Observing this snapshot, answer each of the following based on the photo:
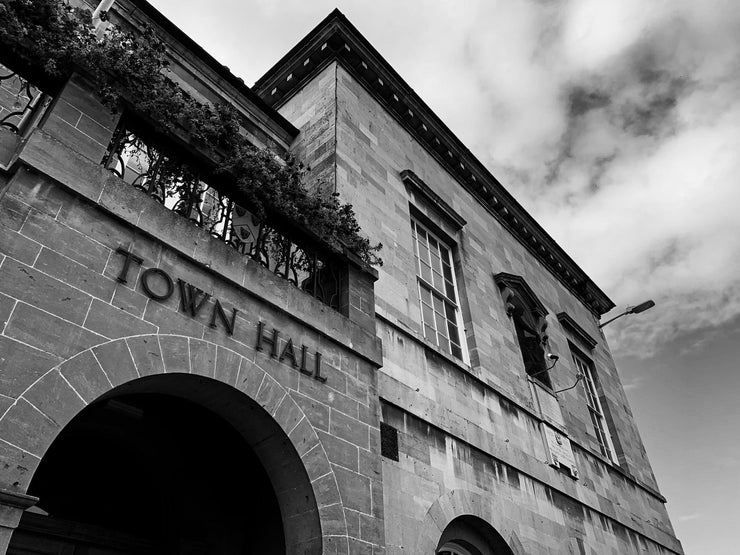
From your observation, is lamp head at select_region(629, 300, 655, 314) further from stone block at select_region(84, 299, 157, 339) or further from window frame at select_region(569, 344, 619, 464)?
stone block at select_region(84, 299, 157, 339)

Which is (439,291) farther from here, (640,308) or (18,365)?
(640,308)

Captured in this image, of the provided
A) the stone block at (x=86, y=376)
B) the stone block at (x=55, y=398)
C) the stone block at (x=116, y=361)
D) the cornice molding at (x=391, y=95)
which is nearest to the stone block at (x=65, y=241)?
the stone block at (x=116, y=361)

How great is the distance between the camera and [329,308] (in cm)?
579

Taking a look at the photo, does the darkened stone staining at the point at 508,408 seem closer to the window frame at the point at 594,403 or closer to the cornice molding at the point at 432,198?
the cornice molding at the point at 432,198

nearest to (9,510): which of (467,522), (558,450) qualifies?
(467,522)

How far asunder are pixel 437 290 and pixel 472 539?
13.1ft

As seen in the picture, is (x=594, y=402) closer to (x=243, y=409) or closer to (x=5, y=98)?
(x=243, y=409)

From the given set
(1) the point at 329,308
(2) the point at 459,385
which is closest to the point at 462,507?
(2) the point at 459,385

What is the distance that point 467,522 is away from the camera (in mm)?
7363

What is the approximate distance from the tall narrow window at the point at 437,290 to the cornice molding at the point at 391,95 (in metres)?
2.48

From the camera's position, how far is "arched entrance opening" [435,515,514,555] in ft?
23.5

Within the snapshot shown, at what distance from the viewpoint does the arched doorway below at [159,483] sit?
519cm

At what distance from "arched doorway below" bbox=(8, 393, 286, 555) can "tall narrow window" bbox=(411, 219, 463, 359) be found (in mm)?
4002

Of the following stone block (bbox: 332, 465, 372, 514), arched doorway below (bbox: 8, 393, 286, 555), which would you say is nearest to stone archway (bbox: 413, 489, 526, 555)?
stone block (bbox: 332, 465, 372, 514)
